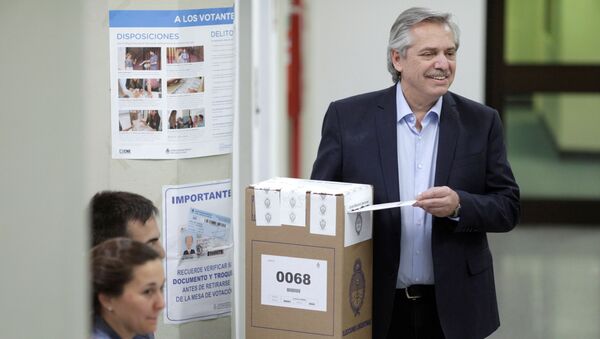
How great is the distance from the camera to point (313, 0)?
7.75 metres

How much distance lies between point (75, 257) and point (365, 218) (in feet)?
5.34

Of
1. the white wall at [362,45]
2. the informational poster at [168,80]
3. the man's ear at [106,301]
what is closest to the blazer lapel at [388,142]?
the informational poster at [168,80]

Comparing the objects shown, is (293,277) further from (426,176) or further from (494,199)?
(494,199)

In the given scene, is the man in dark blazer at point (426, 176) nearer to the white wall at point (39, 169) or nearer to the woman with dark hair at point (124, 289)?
the woman with dark hair at point (124, 289)

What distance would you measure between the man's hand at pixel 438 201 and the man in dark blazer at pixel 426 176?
0.31 feet

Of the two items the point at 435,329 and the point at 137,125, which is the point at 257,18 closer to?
the point at 137,125

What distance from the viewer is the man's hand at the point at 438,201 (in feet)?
9.41

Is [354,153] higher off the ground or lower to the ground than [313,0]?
lower

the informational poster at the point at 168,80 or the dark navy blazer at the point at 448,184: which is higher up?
the informational poster at the point at 168,80

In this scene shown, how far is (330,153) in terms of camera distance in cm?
317

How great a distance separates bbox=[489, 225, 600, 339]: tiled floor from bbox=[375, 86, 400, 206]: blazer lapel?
2667 mm

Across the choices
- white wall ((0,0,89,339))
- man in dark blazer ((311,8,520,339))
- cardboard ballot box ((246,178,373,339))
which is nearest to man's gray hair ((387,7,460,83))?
man in dark blazer ((311,8,520,339))

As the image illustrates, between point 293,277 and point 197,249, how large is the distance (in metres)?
0.55

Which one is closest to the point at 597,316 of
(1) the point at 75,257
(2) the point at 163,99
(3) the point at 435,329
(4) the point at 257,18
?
(4) the point at 257,18
